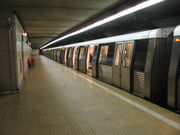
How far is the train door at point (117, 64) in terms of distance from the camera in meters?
6.48

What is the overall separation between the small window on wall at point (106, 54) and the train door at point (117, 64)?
1.34 ft

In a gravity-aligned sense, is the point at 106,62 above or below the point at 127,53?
below

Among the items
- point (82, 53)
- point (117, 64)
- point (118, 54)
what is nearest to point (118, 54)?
point (118, 54)

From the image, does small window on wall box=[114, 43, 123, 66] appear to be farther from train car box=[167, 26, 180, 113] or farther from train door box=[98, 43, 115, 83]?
train car box=[167, 26, 180, 113]

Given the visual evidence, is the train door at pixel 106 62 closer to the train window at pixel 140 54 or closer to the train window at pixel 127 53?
the train window at pixel 127 53

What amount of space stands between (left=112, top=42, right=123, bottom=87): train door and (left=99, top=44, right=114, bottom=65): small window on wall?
0.41 metres

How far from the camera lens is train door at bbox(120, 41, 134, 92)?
5.80 meters

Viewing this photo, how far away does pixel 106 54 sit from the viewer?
7879 millimetres

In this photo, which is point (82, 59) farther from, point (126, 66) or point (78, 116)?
point (78, 116)

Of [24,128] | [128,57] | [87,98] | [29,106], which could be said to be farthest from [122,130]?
[128,57]

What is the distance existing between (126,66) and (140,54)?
2.55 ft

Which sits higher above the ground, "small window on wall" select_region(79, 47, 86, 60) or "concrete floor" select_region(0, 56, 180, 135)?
"small window on wall" select_region(79, 47, 86, 60)

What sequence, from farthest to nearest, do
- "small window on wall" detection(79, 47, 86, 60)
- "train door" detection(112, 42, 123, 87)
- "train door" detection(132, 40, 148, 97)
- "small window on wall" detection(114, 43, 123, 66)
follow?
1. "small window on wall" detection(79, 47, 86, 60)
2. "small window on wall" detection(114, 43, 123, 66)
3. "train door" detection(112, 42, 123, 87)
4. "train door" detection(132, 40, 148, 97)

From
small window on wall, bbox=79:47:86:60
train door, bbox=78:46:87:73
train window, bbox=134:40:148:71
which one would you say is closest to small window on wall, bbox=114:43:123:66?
train window, bbox=134:40:148:71
